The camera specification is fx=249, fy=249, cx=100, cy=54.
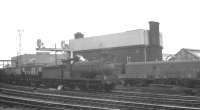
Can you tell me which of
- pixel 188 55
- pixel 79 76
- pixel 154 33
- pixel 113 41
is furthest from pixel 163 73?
pixel 113 41

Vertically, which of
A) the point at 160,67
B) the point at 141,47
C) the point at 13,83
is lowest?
the point at 13,83

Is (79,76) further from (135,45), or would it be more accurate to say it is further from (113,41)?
(113,41)

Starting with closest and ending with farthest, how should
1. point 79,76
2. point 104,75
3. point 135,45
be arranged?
point 104,75 → point 79,76 → point 135,45

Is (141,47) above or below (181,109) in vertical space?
above

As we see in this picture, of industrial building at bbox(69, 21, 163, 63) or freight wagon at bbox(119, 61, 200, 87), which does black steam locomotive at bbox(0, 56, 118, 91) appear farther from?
industrial building at bbox(69, 21, 163, 63)

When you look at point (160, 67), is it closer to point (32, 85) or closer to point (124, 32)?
point (32, 85)

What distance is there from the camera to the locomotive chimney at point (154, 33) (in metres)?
39.3

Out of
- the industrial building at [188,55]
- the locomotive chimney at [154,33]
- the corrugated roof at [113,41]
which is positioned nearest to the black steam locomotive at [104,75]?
the industrial building at [188,55]

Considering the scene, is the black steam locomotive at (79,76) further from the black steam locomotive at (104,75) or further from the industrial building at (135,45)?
the industrial building at (135,45)

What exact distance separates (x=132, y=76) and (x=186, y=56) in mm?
10427

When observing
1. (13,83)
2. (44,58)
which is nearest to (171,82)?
(13,83)

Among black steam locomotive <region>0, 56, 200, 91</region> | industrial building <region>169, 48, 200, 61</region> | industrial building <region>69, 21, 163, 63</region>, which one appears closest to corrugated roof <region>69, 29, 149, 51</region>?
industrial building <region>69, 21, 163, 63</region>

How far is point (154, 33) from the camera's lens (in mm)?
39656

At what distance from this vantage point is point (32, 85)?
25844mm
